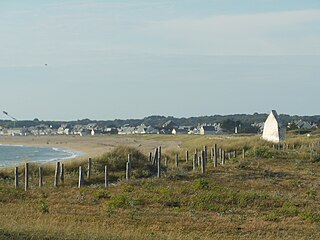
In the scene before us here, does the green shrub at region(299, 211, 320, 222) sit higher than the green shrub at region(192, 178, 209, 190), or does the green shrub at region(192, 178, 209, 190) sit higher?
the green shrub at region(192, 178, 209, 190)

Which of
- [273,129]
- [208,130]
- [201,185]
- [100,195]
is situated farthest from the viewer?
[208,130]

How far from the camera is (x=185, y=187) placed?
26641 millimetres

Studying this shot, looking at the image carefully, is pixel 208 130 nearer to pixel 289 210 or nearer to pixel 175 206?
pixel 175 206

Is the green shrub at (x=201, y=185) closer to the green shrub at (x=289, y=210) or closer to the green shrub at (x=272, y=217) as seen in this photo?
the green shrub at (x=289, y=210)

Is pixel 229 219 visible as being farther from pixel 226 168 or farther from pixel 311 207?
pixel 226 168

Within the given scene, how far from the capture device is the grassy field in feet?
50.9

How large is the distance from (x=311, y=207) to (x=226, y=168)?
12.6 meters

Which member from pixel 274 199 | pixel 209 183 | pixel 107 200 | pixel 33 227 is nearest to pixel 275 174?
pixel 209 183

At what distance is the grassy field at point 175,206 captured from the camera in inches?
611

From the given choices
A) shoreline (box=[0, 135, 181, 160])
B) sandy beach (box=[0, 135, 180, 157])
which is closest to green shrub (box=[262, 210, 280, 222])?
shoreline (box=[0, 135, 181, 160])

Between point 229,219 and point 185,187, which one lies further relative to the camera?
point 185,187

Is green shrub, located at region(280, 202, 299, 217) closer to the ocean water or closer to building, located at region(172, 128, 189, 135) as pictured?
the ocean water

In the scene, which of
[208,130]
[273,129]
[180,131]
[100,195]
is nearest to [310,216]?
[100,195]

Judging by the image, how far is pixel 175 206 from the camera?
22844 millimetres
